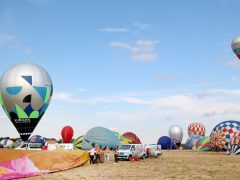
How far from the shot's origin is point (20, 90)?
4456 cm

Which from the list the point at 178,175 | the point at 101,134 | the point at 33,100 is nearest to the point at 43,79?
the point at 33,100

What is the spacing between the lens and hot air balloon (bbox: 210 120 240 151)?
4753cm

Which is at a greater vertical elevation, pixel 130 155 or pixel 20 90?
pixel 20 90

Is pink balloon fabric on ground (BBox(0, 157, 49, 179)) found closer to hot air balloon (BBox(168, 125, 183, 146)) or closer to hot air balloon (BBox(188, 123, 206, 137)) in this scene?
hot air balloon (BBox(188, 123, 206, 137))

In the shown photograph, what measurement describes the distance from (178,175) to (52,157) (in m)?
8.47

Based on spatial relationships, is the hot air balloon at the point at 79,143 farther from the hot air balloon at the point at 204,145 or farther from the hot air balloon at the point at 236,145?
the hot air balloon at the point at 236,145

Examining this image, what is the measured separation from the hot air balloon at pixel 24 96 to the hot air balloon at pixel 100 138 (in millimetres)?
9958

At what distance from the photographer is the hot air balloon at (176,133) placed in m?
93.2

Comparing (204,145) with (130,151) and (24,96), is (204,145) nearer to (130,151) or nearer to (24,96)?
(130,151)

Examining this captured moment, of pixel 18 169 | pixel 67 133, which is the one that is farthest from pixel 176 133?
pixel 18 169

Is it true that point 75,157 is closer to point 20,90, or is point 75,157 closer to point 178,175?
point 178,175

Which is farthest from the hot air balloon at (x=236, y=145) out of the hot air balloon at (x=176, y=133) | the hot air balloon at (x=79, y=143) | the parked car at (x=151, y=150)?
the hot air balloon at (x=176, y=133)

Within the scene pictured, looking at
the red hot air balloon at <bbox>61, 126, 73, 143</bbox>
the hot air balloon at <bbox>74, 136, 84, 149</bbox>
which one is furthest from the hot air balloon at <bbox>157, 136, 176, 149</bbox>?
the hot air balloon at <bbox>74, 136, 84, 149</bbox>

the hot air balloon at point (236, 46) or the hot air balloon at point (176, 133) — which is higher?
the hot air balloon at point (236, 46)
